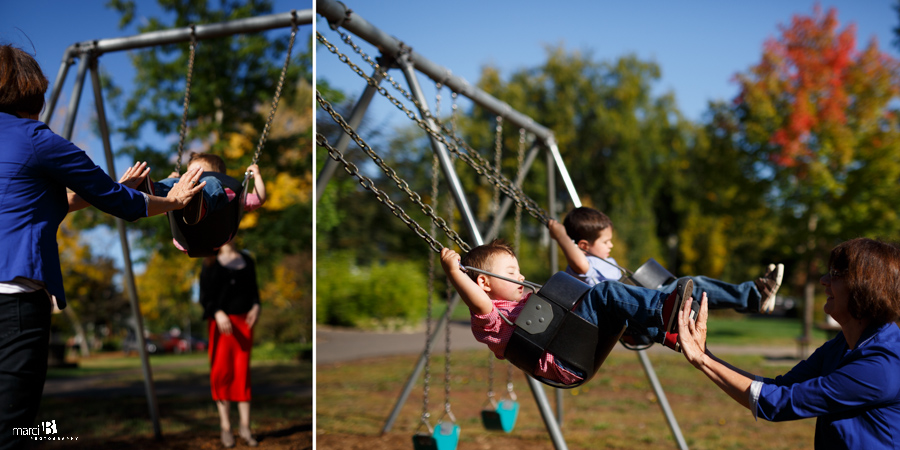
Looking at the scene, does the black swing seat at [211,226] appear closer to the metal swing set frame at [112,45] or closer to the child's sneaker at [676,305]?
the metal swing set frame at [112,45]

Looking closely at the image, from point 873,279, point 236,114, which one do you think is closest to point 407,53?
point 873,279

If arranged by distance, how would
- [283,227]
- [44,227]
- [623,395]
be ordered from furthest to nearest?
[283,227], [623,395], [44,227]

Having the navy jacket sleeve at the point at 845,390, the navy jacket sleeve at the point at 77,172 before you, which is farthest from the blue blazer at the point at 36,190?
the navy jacket sleeve at the point at 845,390

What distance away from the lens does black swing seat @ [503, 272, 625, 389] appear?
2373mm

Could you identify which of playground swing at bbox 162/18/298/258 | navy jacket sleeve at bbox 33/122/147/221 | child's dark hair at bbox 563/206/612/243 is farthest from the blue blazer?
child's dark hair at bbox 563/206/612/243

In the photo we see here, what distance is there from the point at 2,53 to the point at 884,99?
15011mm

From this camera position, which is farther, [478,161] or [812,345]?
[812,345]

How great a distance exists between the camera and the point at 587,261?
3533 mm

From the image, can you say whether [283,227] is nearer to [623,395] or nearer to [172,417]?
[172,417]

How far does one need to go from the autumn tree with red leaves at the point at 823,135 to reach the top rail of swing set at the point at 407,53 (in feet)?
31.2

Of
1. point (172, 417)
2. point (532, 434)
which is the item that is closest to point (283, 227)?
point (172, 417)

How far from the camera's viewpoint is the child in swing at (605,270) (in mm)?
3143

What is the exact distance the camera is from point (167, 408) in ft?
21.8

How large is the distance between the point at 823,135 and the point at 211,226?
13.2m
